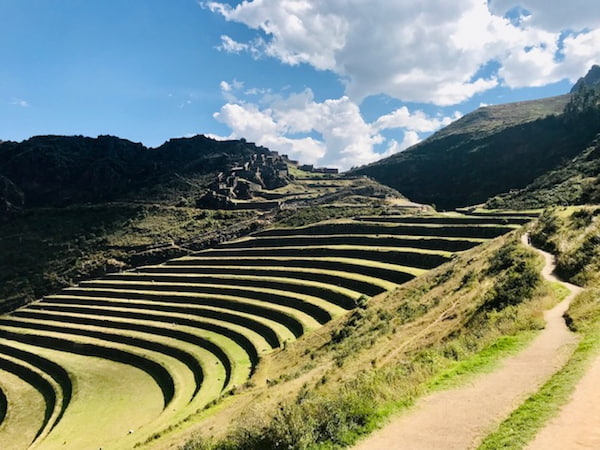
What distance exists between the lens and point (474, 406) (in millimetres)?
7742

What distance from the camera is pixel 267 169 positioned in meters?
100

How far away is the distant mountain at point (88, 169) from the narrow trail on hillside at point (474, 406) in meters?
84.3

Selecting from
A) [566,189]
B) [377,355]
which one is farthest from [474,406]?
[566,189]

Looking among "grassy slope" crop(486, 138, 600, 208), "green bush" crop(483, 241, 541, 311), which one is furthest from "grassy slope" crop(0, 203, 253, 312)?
"green bush" crop(483, 241, 541, 311)

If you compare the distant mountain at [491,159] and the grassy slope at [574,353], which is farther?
the distant mountain at [491,159]

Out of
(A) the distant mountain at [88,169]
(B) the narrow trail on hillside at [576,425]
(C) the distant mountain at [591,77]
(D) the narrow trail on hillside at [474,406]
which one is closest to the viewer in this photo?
(B) the narrow trail on hillside at [576,425]

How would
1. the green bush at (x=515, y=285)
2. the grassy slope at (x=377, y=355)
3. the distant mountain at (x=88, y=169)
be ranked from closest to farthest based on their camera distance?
the grassy slope at (x=377, y=355)
the green bush at (x=515, y=285)
the distant mountain at (x=88, y=169)

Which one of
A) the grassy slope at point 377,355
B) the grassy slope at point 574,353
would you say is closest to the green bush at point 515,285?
the grassy slope at point 377,355

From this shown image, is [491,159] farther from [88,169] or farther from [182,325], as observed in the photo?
[88,169]

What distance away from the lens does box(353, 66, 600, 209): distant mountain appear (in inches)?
3142

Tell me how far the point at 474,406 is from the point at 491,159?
9505 centimetres

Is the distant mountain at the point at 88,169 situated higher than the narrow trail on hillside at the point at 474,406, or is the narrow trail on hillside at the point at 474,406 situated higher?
the distant mountain at the point at 88,169

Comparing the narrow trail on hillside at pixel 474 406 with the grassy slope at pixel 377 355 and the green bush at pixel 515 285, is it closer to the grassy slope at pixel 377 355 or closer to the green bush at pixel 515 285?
the grassy slope at pixel 377 355

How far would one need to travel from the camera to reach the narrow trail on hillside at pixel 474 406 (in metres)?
6.91
